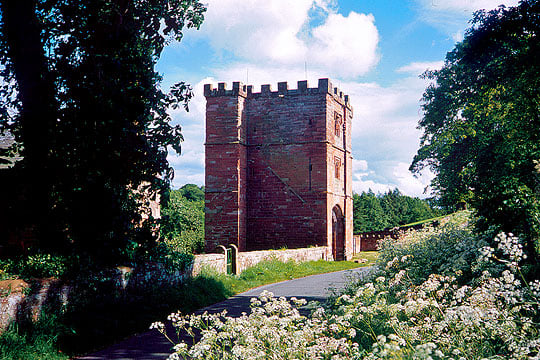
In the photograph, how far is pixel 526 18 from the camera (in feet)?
33.3

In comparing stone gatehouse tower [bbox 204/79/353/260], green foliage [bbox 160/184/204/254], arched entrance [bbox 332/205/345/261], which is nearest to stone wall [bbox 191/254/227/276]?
green foliage [bbox 160/184/204/254]

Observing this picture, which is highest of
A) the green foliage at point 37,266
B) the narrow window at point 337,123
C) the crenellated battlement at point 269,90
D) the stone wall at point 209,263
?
the crenellated battlement at point 269,90

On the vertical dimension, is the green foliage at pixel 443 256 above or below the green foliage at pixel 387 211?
below

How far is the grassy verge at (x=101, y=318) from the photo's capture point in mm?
6684

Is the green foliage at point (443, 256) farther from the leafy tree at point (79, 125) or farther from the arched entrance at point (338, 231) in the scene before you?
the arched entrance at point (338, 231)

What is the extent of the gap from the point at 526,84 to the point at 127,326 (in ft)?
31.1

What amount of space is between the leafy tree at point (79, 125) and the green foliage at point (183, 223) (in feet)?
1.70

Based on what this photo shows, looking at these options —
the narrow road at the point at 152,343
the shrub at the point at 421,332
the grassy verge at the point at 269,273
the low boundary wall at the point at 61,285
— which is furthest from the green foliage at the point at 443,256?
the low boundary wall at the point at 61,285

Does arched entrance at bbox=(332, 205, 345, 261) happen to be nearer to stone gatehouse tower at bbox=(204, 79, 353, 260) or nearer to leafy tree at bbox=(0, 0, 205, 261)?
stone gatehouse tower at bbox=(204, 79, 353, 260)

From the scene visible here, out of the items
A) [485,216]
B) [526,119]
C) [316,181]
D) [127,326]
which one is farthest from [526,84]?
→ [316,181]

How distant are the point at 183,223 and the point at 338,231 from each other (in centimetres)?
2137

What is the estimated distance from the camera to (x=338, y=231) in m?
31.2

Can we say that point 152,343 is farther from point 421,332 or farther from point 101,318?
point 421,332

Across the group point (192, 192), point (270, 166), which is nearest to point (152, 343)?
point (270, 166)
